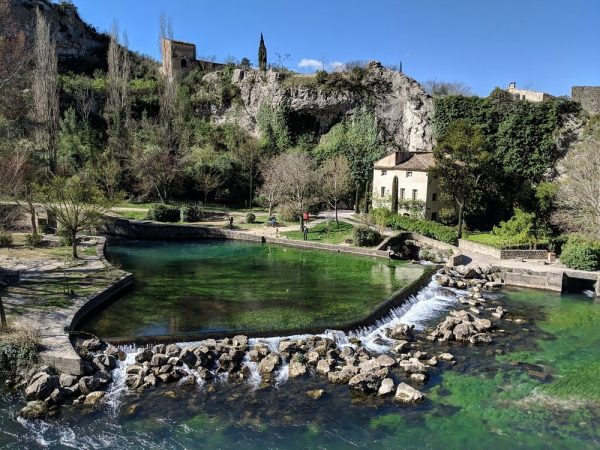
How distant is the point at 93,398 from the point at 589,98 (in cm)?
4683

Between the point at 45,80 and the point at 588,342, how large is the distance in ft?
167

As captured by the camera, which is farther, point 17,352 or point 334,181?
point 334,181

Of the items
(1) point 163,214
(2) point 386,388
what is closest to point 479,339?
(2) point 386,388

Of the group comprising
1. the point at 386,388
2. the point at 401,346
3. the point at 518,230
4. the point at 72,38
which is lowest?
the point at 386,388

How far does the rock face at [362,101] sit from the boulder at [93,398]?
4496 centimetres

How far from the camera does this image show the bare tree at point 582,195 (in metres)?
31.5

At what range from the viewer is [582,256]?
29.6 meters

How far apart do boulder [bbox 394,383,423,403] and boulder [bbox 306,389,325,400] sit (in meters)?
2.38

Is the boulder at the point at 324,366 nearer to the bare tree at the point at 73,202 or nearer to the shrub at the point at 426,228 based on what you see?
the bare tree at the point at 73,202

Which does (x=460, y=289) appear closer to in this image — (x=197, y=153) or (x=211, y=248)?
(x=211, y=248)

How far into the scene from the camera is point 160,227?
1655 inches

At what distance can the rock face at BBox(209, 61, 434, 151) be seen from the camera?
180 feet

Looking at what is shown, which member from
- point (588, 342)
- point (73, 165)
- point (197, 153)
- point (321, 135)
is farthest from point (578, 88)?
point (73, 165)

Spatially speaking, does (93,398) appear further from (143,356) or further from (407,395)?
(407,395)
